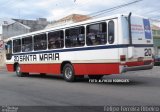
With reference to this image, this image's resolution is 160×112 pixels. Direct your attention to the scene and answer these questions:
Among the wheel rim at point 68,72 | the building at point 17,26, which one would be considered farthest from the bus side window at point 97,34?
the building at point 17,26

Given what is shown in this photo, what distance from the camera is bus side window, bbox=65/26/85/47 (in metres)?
17.0

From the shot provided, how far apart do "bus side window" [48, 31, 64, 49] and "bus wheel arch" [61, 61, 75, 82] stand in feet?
3.29

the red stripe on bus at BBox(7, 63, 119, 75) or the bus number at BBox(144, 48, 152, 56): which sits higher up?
the bus number at BBox(144, 48, 152, 56)

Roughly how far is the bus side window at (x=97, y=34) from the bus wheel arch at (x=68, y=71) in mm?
1966

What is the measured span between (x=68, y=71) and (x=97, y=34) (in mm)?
3026

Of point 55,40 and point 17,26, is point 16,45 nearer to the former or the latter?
point 55,40

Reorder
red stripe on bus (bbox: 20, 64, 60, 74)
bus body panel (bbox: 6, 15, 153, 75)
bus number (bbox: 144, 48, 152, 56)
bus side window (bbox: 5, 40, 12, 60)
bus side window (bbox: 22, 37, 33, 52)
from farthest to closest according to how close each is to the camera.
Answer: bus side window (bbox: 5, 40, 12, 60) < bus side window (bbox: 22, 37, 33, 52) < red stripe on bus (bbox: 20, 64, 60, 74) < bus number (bbox: 144, 48, 152, 56) < bus body panel (bbox: 6, 15, 153, 75)

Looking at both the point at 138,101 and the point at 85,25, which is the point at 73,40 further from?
the point at 138,101

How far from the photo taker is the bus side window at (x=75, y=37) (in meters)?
17.0

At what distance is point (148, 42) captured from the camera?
16141 millimetres

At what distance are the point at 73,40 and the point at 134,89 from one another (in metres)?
4.99

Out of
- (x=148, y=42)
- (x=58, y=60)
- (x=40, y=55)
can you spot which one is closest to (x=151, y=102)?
(x=148, y=42)

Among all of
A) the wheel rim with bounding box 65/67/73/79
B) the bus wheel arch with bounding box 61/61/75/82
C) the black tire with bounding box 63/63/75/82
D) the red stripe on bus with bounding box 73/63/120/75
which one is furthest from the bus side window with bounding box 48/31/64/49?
the red stripe on bus with bounding box 73/63/120/75

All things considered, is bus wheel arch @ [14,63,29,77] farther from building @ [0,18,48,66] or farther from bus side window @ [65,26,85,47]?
building @ [0,18,48,66]
